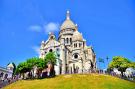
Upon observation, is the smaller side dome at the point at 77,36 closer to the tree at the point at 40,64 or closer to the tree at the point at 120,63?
the tree at the point at 120,63

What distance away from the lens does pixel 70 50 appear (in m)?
103

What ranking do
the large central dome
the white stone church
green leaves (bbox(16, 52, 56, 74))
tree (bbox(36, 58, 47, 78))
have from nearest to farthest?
tree (bbox(36, 58, 47, 78)) < green leaves (bbox(16, 52, 56, 74)) < the white stone church < the large central dome

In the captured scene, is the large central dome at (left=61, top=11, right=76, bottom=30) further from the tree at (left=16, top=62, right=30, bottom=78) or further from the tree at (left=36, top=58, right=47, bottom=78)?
the tree at (left=16, top=62, right=30, bottom=78)

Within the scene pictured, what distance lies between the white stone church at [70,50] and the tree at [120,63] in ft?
31.1

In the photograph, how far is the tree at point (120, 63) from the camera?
88963 mm

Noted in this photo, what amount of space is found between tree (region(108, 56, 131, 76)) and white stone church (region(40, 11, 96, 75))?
9.48m

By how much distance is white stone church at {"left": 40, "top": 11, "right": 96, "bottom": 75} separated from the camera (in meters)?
96.4

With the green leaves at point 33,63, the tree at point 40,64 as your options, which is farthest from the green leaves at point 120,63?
the tree at point 40,64

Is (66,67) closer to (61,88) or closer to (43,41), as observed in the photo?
(43,41)

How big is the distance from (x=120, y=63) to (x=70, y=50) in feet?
72.9

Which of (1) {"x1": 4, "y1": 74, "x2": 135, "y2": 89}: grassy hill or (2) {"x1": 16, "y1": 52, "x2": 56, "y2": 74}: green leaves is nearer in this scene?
(1) {"x1": 4, "y1": 74, "x2": 135, "y2": 89}: grassy hill

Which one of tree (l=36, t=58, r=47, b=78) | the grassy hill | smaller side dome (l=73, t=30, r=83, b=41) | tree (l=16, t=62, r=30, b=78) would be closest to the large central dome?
smaller side dome (l=73, t=30, r=83, b=41)

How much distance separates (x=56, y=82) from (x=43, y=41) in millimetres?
41389

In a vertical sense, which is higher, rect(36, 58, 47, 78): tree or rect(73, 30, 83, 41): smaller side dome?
rect(73, 30, 83, 41): smaller side dome
